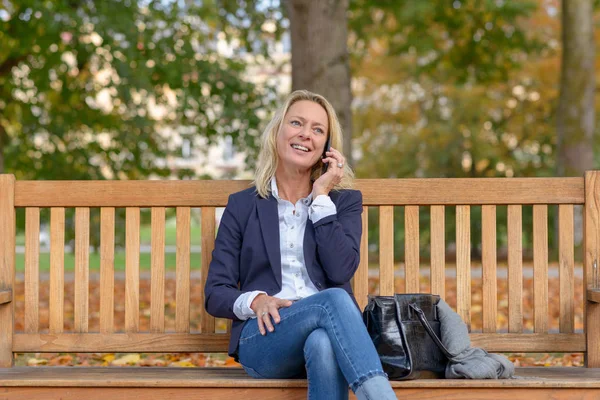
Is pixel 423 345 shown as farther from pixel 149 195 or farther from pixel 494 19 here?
pixel 494 19

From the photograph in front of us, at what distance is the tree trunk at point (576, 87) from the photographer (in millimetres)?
13273

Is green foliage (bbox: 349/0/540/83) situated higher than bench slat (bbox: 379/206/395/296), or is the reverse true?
green foliage (bbox: 349/0/540/83)

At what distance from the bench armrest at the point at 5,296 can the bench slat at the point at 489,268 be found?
7.13 feet

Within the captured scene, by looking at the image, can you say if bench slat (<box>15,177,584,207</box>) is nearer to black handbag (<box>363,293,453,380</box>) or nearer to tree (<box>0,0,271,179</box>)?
A: black handbag (<box>363,293,453,380</box>)

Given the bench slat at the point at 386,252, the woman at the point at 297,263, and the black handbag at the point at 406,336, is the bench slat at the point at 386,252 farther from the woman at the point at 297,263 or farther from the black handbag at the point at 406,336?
the black handbag at the point at 406,336

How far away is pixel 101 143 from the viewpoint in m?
13.5

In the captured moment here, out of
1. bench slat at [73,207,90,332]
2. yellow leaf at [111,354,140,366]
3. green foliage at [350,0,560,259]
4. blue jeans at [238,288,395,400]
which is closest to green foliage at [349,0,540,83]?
green foliage at [350,0,560,259]

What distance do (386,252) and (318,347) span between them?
926 mm

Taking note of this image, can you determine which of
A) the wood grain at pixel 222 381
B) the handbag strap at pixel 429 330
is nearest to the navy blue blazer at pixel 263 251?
the wood grain at pixel 222 381

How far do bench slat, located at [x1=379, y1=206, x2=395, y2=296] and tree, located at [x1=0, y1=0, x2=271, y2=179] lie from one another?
685 centimetres

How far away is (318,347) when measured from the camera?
127 inches

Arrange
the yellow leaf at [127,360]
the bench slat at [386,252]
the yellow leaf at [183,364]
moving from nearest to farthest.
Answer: the bench slat at [386,252]
the yellow leaf at [183,364]
the yellow leaf at [127,360]

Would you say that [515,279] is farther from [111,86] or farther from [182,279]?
[111,86]

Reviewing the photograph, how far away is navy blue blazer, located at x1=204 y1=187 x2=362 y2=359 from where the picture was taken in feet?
11.6
